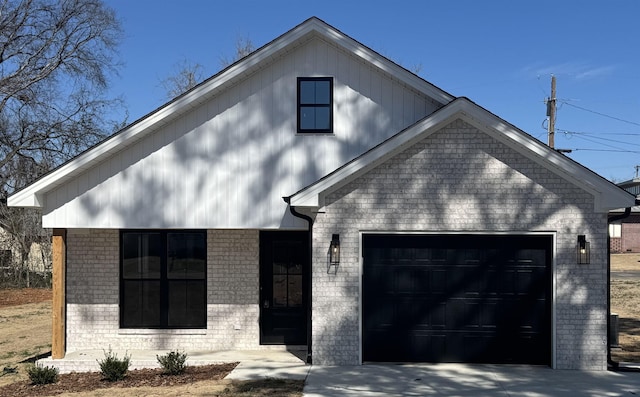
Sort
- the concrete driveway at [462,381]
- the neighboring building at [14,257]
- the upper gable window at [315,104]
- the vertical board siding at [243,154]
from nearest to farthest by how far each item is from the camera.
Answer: the concrete driveway at [462,381] → the vertical board siding at [243,154] → the upper gable window at [315,104] → the neighboring building at [14,257]

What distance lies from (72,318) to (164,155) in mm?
4222

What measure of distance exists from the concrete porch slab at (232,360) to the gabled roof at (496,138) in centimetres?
311

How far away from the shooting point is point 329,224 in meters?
10.2

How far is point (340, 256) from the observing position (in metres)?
10.2

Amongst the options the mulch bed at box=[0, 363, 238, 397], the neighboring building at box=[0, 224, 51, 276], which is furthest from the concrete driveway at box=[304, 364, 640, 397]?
the neighboring building at box=[0, 224, 51, 276]

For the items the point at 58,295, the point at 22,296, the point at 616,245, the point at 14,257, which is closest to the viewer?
the point at 58,295

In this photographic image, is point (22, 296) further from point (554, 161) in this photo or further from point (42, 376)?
point (554, 161)

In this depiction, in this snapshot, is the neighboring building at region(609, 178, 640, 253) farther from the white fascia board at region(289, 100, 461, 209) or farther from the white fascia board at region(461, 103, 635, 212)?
the white fascia board at region(289, 100, 461, 209)

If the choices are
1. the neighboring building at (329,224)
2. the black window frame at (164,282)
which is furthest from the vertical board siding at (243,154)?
the black window frame at (164,282)

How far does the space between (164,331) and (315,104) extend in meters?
5.93

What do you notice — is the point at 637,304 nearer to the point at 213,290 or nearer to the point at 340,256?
the point at 340,256

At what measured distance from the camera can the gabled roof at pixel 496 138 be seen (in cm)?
956

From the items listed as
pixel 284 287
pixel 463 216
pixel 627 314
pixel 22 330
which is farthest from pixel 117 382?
pixel 627 314

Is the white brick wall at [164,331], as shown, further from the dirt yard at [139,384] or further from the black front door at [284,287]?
the dirt yard at [139,384]
